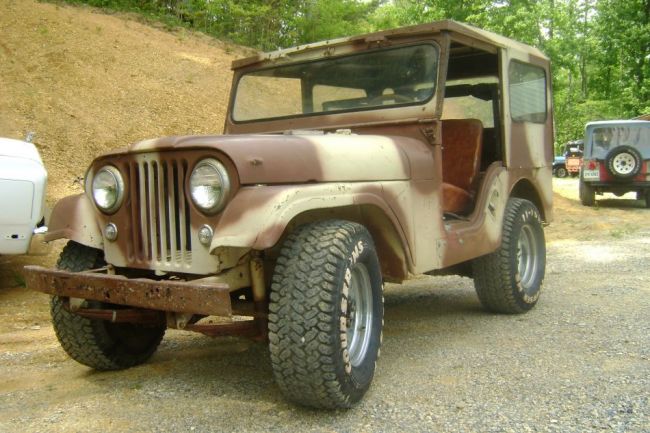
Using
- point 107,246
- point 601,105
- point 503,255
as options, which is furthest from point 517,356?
point 601,105

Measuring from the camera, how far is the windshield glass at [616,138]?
1490 cm

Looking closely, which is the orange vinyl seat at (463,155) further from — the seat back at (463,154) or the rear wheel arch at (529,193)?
the rear wheel arch at (529,193)

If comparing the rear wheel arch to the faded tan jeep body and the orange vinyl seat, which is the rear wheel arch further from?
the orange vinyl seat

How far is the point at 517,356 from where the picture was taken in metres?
4.09

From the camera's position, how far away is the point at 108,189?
3453 mm

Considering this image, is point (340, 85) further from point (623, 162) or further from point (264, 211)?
point (623, 162)

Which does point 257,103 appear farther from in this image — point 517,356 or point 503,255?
point 517,356

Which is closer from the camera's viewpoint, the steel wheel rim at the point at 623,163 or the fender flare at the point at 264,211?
the fender flare at the point at 264,211

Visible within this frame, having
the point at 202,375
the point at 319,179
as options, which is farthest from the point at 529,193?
the point at 202,375

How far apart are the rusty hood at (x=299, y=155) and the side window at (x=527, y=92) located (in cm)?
178

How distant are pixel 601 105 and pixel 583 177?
52.3ft

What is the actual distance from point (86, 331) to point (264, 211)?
145 cm

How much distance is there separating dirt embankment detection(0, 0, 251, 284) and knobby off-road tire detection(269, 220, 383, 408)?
22.2 ft

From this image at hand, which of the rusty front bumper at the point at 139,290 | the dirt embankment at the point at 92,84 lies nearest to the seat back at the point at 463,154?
the rusty front bumper at the point at 139,290
